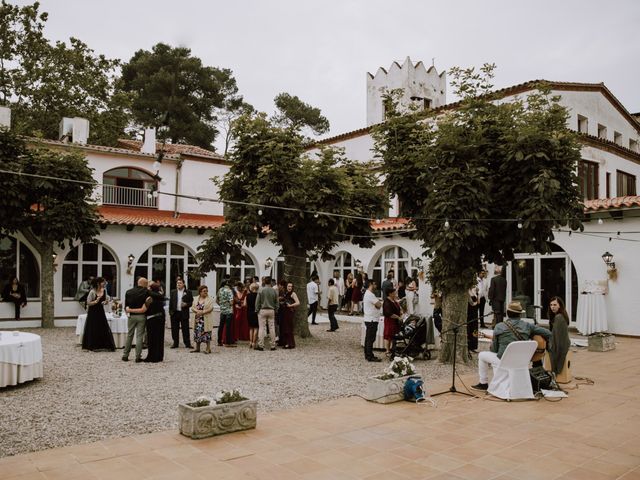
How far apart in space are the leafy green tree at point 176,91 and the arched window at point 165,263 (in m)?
15.1

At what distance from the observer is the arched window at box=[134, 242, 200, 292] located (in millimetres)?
22500

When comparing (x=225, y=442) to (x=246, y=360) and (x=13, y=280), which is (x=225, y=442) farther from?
(x=13, y=280)

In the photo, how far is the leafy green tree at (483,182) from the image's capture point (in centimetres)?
1041

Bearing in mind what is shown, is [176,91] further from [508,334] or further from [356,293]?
[508,334]

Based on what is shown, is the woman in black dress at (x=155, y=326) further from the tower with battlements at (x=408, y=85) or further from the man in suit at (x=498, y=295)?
the tower with battlements at (x=408, y=85)

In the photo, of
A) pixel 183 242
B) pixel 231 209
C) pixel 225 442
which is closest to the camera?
pixel 225 442

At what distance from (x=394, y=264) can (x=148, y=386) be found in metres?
16.1

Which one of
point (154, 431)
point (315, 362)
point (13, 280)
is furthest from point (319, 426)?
point (13, 280)

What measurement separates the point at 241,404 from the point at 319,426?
3.35ft

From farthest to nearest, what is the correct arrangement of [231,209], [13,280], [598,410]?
[13,280], [231,209], [598,410]

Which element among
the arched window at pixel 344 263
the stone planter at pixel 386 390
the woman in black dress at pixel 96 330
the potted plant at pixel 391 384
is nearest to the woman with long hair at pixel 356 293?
the arched window at pixel 344 263

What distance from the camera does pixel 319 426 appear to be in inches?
271

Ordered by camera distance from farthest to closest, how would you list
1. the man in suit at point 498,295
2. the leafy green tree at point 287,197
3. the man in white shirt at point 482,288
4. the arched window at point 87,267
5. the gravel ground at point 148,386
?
the arched window at point 87,267
the man in white shirt at point 482,288
the man in suit at point 498,295
the leafy green tree at point 287,197
the gravel ground at point 148,386

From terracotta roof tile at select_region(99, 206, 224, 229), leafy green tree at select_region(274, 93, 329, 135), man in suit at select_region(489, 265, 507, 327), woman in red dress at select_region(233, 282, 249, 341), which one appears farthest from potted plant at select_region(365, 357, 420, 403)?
leafy green tree at select_region(274, 93, 329, 135)
